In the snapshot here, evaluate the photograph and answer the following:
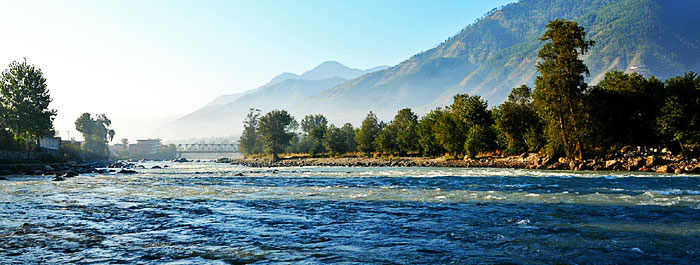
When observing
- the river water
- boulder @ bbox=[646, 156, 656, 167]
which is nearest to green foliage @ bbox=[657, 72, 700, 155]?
boulder @ bbox=[646, 156, 656, 167]

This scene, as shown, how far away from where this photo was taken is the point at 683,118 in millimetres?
54375

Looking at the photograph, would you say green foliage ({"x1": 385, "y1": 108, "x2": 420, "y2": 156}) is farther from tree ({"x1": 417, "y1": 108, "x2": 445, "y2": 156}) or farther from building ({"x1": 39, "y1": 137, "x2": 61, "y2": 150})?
building ({"x1": 39, "y1": 137, "x2": 61, "y2": 150})

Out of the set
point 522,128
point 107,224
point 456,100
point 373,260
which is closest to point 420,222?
point 373,260

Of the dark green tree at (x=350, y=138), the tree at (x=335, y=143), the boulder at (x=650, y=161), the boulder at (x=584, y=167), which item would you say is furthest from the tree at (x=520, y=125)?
the dark green tree at (x=350, y=138)

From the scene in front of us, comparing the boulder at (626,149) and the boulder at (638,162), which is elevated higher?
the boulder at (626,149)

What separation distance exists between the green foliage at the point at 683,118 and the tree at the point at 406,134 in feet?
221

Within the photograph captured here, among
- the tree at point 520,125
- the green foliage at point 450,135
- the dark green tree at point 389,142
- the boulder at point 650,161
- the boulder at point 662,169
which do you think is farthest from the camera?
the dark green tree at point 389,142

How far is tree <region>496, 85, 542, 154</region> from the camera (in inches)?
3019

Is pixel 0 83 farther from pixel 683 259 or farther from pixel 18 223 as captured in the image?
pixel 683 259

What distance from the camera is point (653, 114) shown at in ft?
200

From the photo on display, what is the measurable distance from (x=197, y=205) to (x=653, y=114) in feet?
205

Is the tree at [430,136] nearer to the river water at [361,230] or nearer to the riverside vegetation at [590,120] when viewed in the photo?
the riverside vegetation at [590,120]

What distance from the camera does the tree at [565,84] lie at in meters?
62.4

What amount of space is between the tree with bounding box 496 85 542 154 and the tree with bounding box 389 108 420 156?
132 ft
